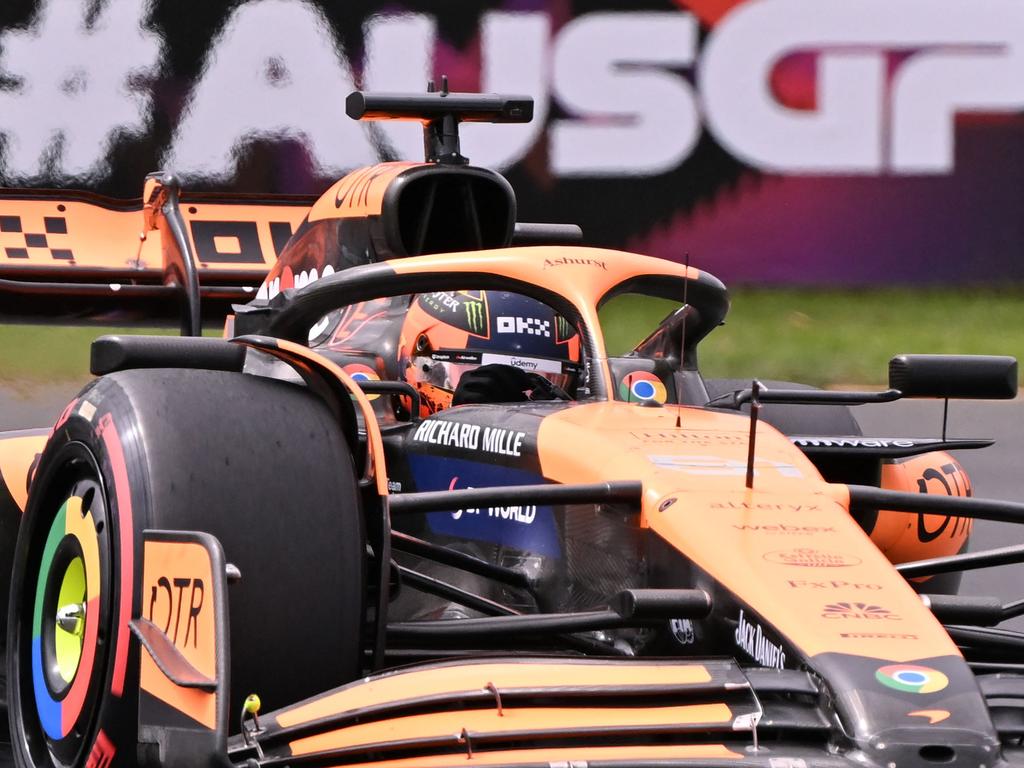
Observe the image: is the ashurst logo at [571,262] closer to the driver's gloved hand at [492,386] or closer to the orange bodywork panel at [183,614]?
the driver's gloved hand at [492,386]

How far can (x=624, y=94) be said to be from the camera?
1129 cm

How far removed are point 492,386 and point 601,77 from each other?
7.31 metres

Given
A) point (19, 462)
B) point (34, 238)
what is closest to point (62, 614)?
point (19, 462)

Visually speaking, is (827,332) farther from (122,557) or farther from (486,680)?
(486,680)

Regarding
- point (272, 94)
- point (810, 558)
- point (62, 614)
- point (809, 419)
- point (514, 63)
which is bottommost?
point (809, 419)

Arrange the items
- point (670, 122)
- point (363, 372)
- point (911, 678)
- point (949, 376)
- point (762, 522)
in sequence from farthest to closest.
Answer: point (670, 122) → point (363, 372) → point (949, 376) → point (762, 522) → point (911, 678)

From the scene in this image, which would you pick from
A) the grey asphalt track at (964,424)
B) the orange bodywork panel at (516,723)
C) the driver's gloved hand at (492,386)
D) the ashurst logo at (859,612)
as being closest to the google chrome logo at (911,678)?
the ashurst logo at (859,612)

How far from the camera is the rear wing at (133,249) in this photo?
21.1ft

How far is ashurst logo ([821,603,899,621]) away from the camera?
3016 millimetres

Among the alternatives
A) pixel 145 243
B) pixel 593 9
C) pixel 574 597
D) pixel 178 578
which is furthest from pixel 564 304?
pixel 593 9

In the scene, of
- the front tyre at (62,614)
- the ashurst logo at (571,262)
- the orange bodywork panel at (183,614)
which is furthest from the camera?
the ashurst logo at (571,262)

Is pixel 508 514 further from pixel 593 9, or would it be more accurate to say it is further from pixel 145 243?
pixel 593 9

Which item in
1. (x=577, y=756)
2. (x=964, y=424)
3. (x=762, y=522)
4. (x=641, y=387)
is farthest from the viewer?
(x=964, y=424)

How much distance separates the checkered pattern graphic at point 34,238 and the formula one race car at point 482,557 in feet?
7.82
